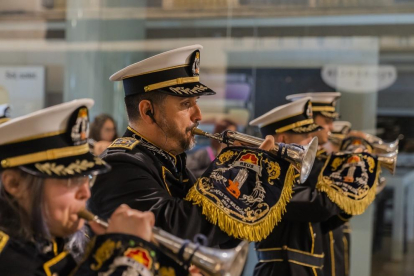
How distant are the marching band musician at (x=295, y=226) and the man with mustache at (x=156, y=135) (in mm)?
970

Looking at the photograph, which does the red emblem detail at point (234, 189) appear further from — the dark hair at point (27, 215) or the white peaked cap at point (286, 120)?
the white peaked cap at point (286, 120)

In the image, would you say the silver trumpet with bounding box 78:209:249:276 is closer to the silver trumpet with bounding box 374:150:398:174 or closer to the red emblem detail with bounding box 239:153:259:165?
the red emblem detail with bounding box 239:153:259:165

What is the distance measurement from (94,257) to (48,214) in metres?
0.14

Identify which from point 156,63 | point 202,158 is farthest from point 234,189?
point 202,158

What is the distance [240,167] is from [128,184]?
1.13 feet

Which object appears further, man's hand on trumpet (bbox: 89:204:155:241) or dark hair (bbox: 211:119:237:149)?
dark hair (bbox: 211:119:237:149)

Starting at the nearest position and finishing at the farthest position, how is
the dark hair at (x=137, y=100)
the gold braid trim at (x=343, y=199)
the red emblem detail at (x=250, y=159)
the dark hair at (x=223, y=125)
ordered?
1. the red emblem detail at (x=250, y=159)
2. the dark hair at (x=137, y=100)
3. the gold braid trim at (x=343, y=199)
4. the dark hair at (x=223, y=125)

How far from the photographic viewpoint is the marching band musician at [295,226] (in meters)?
3.21

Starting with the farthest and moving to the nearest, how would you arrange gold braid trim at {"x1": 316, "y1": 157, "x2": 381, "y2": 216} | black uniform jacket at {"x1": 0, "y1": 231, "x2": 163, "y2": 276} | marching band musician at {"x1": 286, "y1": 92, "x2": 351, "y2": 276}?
1. marching band musician at {"x1": 286, "y1": 92, "x2": 351, "y2": 276}
2. gold braid trim at {"x1": 316, "y1": 157, "x2": 381, "y2": 216}
3. black uniform jacket at {"x1": 0, "y1": 231, "x2": 163, "y2": 276}

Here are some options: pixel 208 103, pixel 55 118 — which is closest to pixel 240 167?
pixel 55 118

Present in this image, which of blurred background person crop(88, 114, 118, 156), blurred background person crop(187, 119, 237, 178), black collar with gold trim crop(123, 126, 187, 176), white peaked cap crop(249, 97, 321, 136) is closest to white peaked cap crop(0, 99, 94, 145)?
black collar with gold trim crop(123, 126, 187, 176)

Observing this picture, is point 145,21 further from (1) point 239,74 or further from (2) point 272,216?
(2) point 272,216

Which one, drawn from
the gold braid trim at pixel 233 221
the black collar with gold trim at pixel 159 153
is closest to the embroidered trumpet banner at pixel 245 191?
the gold braid trim at pixel 233 221

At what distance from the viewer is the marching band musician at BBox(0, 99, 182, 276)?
5.18 ft
